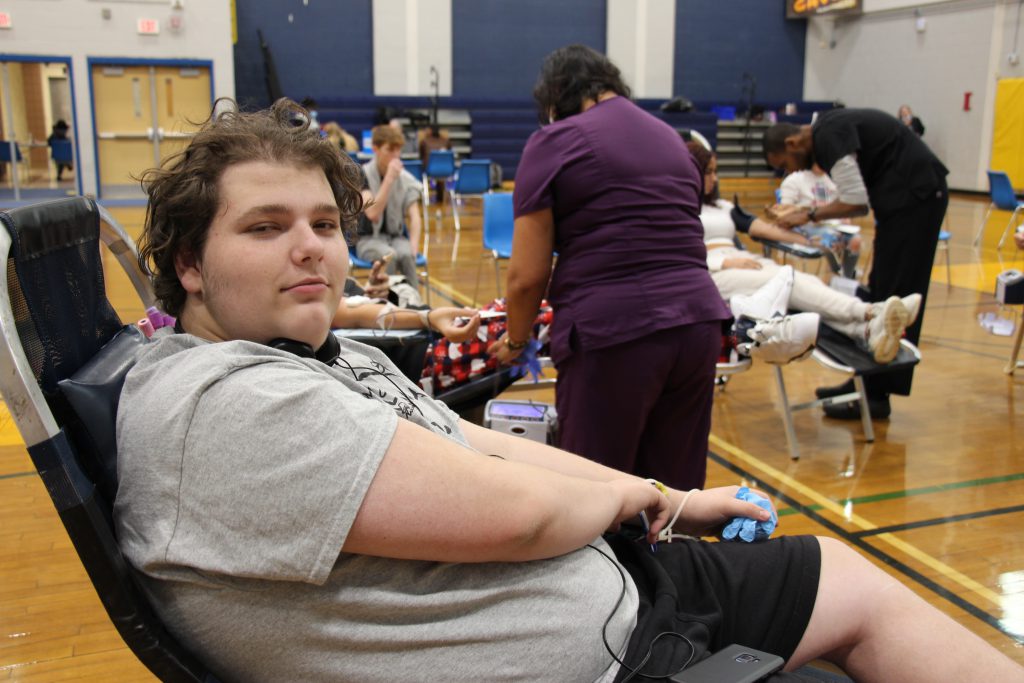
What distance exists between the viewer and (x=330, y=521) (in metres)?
0.91

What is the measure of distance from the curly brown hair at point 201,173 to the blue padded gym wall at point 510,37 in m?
16.3

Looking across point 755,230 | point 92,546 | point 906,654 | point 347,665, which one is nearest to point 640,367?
point 906,654

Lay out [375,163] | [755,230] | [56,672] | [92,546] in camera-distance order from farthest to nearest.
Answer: [375,163]
[755,230]
[56,672]
[92,546]

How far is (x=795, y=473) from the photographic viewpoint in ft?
11.4

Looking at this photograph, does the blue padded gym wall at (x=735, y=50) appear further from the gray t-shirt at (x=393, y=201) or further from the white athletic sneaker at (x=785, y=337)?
the white athletic sneaker at (x=785, y=337)

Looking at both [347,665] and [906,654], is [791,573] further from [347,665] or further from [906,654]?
[347,665]

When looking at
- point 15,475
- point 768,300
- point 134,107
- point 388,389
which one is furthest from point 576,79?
point 134,107

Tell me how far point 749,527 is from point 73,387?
1.00m

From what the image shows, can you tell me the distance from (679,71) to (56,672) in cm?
1749

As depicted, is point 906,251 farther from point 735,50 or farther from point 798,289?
point 735,50

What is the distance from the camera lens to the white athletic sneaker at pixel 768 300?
3.70 metres

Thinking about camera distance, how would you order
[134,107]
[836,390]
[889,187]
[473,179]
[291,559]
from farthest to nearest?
[134,107] → [473,179] → [836,390] → [889,187] → [291,559]

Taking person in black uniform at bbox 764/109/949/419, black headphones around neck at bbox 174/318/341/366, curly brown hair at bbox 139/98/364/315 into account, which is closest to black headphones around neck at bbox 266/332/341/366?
black headphones around neck at bbox 174/318/341/366

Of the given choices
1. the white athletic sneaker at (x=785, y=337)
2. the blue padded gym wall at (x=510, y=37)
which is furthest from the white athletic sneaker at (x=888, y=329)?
the blue padded gym wall at (x=510, y=37)
